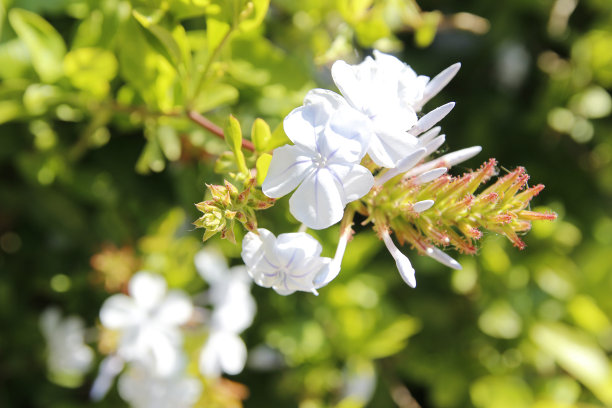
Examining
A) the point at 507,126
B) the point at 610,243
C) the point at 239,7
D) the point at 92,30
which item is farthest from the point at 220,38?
the point at 610,243

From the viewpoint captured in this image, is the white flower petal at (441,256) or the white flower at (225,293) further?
the white flower at (225,293)

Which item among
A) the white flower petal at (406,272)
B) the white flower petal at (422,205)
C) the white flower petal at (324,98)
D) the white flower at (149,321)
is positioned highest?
the white flower petal at (324,98)

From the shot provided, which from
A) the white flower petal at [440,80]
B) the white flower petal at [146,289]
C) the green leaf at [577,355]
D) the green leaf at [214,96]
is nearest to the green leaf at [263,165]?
the white flower petal at [440,80]

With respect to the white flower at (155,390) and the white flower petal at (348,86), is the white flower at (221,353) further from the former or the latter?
the white flower petal at (348,86)

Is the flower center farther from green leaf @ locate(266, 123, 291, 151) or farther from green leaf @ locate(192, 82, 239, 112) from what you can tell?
green leaf @ locate(192, 82, 239, 112)

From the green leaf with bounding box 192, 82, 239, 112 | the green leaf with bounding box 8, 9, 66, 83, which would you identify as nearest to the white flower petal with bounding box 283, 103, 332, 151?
the green leaf with bounding box 192, 82, 239, 112

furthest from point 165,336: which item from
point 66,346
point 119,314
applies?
point 66,346

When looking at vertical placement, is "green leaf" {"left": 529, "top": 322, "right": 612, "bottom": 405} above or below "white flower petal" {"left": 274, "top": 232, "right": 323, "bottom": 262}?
below

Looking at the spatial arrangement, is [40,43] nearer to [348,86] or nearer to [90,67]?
[90,67]
